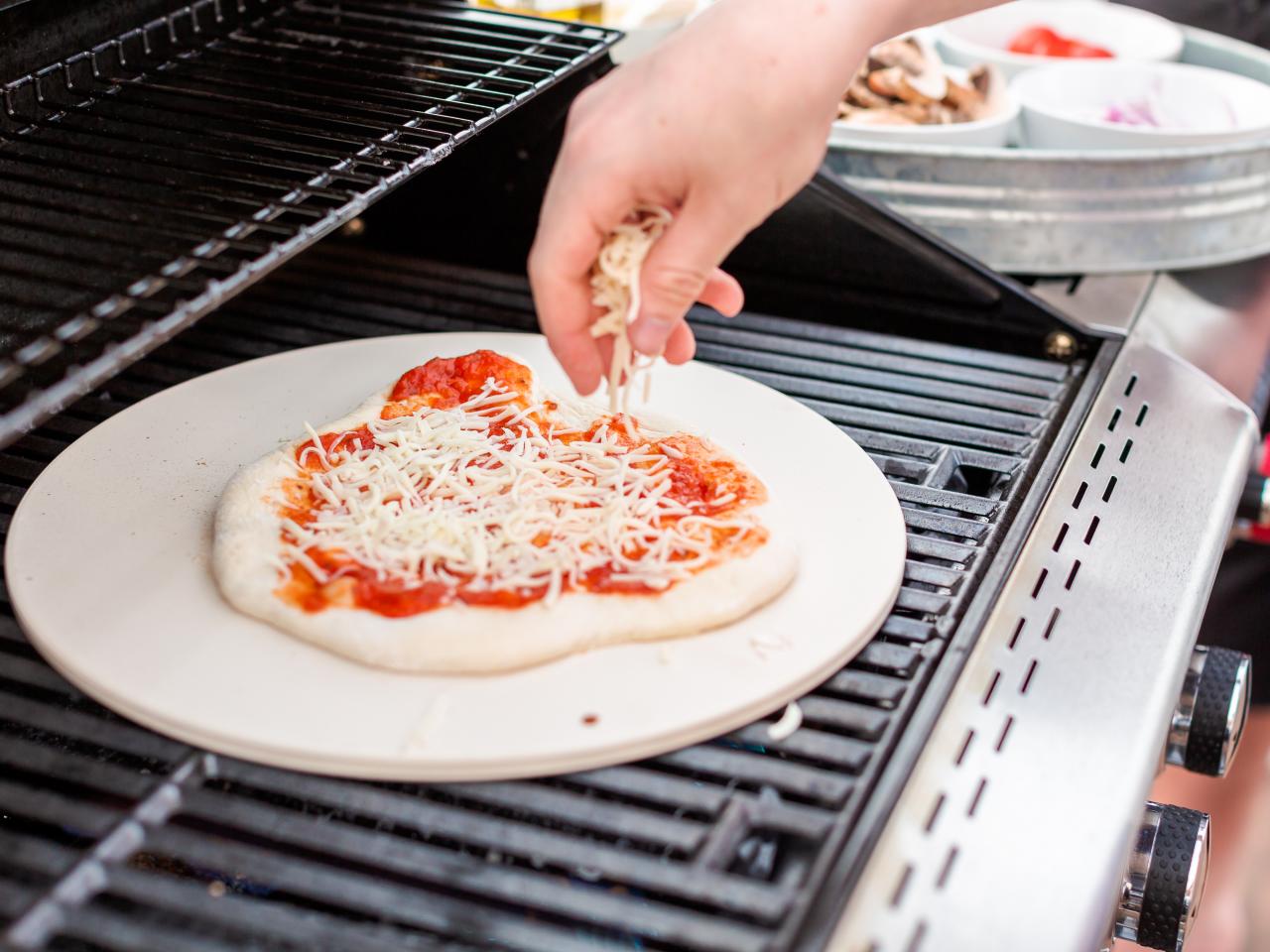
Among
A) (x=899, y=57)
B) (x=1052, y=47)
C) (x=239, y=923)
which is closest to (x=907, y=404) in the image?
(x=899, y=57)

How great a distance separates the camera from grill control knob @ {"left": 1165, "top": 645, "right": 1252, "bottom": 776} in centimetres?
153

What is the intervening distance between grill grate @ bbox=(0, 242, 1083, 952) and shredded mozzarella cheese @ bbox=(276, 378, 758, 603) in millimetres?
239

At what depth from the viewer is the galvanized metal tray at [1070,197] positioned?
2.18 meters

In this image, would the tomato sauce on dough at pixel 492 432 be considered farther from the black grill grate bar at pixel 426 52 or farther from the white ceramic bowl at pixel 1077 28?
the white ceramic bowl at pixel 1077 28

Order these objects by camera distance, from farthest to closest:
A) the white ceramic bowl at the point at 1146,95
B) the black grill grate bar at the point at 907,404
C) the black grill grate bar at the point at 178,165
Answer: the white ceramic bowl at the point at 1146,95 → the black grill grate bar at the point at 907,404 → the black grill grate bar at the point at 178,165

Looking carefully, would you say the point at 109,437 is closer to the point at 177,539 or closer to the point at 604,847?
the point at 177,539

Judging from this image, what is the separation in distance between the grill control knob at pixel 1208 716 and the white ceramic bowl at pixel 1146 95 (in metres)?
1.31

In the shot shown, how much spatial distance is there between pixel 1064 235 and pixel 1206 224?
0.29m

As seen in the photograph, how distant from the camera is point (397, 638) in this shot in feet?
4.19

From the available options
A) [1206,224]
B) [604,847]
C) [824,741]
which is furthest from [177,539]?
[1206,224]

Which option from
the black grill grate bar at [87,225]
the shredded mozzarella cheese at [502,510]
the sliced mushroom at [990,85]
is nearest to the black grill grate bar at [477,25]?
the shredded mozzarella cheese at [502,510]

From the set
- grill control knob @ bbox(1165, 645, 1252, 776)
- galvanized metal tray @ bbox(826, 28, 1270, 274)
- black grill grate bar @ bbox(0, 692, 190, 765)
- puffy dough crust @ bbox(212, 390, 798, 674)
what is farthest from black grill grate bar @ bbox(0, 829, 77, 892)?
galvanized metal tray @ bbox(826, 28, 1270, 274)

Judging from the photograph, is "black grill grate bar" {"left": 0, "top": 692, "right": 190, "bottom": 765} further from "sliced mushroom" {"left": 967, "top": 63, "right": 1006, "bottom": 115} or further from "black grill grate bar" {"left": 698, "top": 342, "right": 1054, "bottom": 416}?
"sliced mushroom" {"left": 967, "top": 63, "right": 1006, "bottom": 115}

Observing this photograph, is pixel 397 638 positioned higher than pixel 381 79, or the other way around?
pixel 381 79
